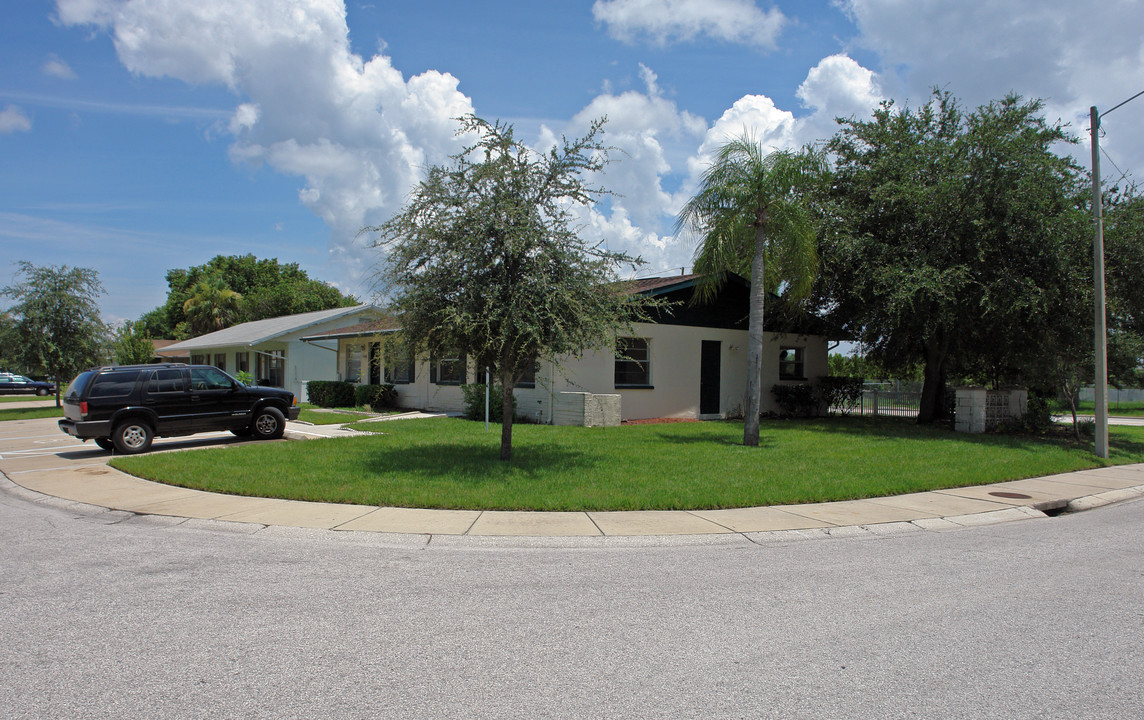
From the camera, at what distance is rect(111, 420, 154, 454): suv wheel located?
13.0 m

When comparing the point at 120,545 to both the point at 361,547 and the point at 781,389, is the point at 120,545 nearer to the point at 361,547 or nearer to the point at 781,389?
the point at 361,547

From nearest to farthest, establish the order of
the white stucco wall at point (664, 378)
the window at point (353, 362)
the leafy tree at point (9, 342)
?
the white stucco wall at point (664, 378) < the leafy tree at point (9, 342) < the window at point (353, 362)

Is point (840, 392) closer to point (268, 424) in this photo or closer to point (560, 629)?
point (268, 424)

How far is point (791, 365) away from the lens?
23.8 meters

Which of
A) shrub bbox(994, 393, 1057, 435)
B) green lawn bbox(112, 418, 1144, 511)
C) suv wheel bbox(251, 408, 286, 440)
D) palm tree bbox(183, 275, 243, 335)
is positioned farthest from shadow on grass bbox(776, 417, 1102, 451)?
palm tree bbox(183, 275, 243, 335)

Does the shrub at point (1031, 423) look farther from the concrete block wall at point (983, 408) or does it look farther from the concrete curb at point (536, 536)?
the concrete curb at point (536, 536)

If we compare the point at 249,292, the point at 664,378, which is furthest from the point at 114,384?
the point at 249,292

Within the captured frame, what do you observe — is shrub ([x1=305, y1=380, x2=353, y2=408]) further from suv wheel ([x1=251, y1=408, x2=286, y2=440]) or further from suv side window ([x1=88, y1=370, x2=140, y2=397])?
suv side window ([x1=88, y1=370, x2=140, y2=397])

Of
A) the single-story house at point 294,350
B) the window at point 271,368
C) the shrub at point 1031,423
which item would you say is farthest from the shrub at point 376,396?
the shrub at point 1031,423

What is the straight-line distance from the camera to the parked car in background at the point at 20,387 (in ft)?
149

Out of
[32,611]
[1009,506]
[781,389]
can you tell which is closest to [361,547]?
[32,611]

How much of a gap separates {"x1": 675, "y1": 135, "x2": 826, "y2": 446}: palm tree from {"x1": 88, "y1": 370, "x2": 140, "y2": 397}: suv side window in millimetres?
11318

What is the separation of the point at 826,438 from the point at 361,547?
12.1 m

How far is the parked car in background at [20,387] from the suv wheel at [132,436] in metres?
41.6
